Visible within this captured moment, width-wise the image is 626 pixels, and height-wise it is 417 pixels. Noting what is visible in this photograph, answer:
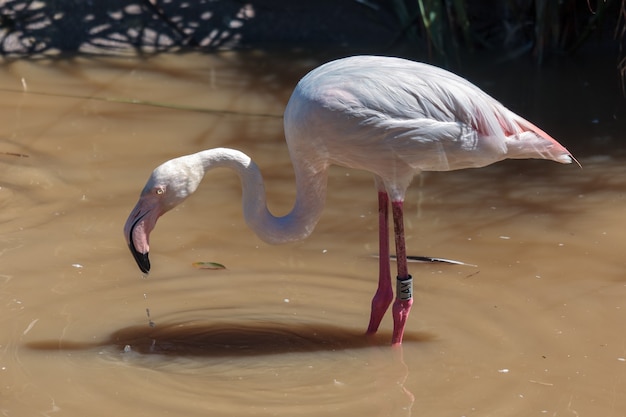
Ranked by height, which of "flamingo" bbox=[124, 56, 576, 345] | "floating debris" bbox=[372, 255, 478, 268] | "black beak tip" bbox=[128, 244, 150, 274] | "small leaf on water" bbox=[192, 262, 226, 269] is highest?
"flamingo" bbox=[124, 56, 576, 345]

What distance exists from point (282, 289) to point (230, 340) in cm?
48

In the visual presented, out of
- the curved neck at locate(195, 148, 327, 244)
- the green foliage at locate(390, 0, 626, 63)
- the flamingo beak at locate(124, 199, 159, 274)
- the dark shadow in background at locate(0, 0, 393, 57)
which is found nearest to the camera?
the flamingo beak at locate(124, 199, 159, 274)

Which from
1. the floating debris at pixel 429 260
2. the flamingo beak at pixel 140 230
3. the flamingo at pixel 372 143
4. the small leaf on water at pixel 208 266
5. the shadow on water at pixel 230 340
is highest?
the flamingo at pixel 372 143

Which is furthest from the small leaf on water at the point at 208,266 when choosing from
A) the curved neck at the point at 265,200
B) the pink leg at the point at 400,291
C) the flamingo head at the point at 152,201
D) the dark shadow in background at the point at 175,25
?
the dark shadow in background at the point at 175,25

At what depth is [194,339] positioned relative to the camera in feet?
12.7

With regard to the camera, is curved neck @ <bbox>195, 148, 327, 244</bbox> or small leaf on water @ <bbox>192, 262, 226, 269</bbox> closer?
curved neck @ <bbox>195, 148, 327, 244</bbox>

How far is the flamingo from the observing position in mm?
3723

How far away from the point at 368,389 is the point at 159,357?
0.77 metres

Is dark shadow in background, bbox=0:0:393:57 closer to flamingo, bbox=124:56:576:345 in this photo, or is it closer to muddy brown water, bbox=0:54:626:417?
muddy brown water, bbox=0:54:626:417

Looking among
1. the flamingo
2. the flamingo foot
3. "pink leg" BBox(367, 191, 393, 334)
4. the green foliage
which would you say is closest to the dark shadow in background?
the green foliage

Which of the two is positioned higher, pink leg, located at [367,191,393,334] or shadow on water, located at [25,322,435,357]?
pink leg, located at [367,191,393,334]

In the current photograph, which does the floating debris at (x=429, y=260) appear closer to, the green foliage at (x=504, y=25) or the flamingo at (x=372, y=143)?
the flamingo at (x=372, y=143)

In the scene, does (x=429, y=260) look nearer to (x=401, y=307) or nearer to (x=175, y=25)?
(x=401, y=307)

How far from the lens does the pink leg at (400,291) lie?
3904 millimetres
